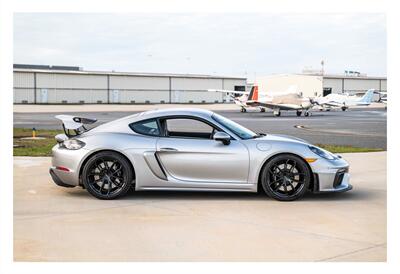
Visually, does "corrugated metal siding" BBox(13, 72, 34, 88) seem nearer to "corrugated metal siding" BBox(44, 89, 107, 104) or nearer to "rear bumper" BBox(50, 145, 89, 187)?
"corrugated metal siding" BBox(44, 89, 107, 104)

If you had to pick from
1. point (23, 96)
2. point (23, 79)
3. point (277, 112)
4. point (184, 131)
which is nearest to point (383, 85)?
point (277, 112)

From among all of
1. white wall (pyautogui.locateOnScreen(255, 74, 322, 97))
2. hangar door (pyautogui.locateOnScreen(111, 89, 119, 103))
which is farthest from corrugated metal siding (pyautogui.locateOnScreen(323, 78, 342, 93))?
hangar door (pyautogui.locateOnScreen(111, 89, 119, 103))

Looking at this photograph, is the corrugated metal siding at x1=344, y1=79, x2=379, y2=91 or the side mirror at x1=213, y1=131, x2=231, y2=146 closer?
the side mirror at x1=213, y1=131, x2=231, y2=146

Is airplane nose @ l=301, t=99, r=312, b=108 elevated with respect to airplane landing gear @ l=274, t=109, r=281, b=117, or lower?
elevated

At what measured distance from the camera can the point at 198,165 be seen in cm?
772

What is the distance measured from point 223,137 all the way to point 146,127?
1.06 metres

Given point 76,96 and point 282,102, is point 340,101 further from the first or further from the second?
point 76,96

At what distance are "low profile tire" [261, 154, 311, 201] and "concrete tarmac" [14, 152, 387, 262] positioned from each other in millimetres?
128

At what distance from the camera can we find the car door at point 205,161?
7691 millimetres

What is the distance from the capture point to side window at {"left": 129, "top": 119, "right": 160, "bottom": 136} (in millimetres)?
7938
